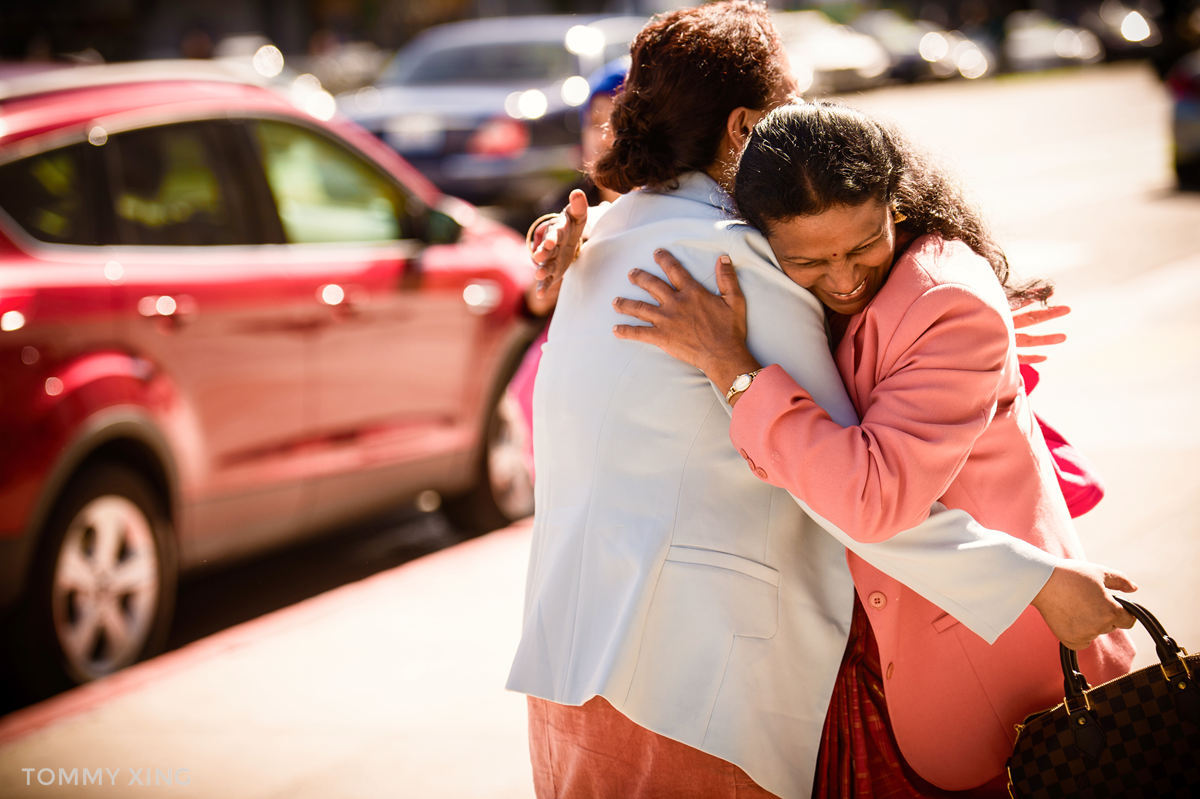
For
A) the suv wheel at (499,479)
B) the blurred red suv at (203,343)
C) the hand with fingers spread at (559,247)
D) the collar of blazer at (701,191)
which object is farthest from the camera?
the suv wheel at (499,479)

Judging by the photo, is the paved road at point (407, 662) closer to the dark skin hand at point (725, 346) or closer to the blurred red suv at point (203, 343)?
the blurred red suv at point (203, 343)

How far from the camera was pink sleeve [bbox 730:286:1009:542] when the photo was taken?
1828mm

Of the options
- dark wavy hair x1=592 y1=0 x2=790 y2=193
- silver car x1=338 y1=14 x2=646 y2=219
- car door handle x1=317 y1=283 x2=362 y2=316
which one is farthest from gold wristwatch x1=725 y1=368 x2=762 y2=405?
silver car x1=338 y1=14 x2=646 y2=219

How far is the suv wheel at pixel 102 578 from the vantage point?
13.1ft

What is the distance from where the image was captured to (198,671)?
421 cm

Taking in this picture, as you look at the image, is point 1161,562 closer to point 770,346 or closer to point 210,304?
point 770,346

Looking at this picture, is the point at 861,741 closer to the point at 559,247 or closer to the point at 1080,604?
the point at 1080,604

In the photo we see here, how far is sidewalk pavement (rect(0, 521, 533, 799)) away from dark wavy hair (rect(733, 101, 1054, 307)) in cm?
204

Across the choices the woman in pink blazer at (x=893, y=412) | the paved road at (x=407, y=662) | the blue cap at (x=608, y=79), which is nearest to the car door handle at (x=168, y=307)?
the paved road at (x=407, y=662)

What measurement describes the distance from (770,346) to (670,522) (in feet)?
1.04

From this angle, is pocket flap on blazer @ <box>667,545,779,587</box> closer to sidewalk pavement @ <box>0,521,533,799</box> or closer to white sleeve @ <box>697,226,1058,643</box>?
white sleeve @ <box>697,226,1058,643</box>

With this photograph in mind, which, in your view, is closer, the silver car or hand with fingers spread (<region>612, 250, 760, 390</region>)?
hand with fingers spread (<region>612, 250, 760, 390</region>)

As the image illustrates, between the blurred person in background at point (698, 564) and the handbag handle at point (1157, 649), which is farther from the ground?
the blurred person in background at point (698, 564)

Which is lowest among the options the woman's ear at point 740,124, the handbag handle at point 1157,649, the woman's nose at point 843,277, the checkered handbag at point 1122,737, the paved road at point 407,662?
the paved road at point 407,662
